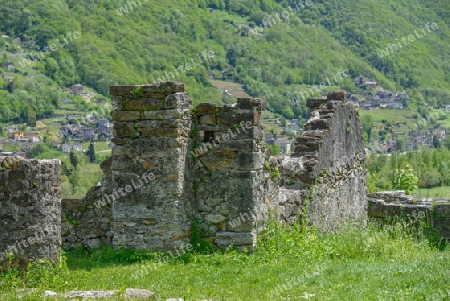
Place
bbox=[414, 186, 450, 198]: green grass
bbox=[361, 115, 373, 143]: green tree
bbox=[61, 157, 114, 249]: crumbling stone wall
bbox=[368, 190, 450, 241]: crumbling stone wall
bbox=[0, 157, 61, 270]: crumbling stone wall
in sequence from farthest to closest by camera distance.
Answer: bbox=[361, 115, 373, 143]: green tree, bbox=[414, 186, 450, 198]: green grass, bbox=[368, 190, 450, 241]: crumbling stone wall, bbox=[61, 157, 114, 249]: crumbling stone wall, bbox=[0, 157, 61, 270]: crumbling stone wall

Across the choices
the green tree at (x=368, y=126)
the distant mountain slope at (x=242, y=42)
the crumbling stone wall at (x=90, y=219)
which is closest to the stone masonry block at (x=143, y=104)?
the crumbling stone wall at (x=90, y=219)

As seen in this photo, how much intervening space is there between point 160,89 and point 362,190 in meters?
9.89

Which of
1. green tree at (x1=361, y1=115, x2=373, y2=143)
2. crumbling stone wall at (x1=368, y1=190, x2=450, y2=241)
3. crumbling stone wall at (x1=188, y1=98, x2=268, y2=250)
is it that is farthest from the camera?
green tree at (x1=361, y1=115, x2=373, y2=143)

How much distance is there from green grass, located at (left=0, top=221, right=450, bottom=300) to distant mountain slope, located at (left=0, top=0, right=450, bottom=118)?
78843 millimetres

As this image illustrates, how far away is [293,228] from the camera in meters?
13.8

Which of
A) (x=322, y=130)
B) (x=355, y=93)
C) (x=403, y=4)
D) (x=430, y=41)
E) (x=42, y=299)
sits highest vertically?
(x=403, y=4)

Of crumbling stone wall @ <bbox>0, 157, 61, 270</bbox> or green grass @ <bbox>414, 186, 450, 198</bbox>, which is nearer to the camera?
crumbling stone wall @ <bbox>0, 157, 61, 270</bbox>

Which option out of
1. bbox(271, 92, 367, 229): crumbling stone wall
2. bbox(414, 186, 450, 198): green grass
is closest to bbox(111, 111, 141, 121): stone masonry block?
bbox(271, 92, 367, 229): crumbling stone wall

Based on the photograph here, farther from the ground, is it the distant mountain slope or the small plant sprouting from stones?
the distant mountain slope

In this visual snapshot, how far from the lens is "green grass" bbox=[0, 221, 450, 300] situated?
9016 millimetres

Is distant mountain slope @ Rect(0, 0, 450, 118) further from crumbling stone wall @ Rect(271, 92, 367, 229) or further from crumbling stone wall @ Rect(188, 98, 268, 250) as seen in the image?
crumbling stone wall @ Rect(188, 98, 268, 250)

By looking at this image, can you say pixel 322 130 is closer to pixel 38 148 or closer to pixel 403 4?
pixel 38 148

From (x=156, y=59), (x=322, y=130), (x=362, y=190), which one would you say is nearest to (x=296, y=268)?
(x=322, y=130)

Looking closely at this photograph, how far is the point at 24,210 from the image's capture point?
9.56 metres
